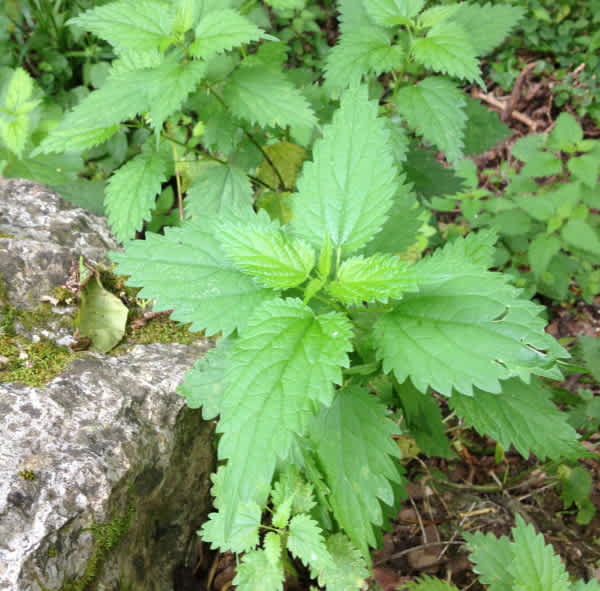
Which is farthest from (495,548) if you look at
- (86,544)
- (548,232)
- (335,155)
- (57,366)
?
(548,232)

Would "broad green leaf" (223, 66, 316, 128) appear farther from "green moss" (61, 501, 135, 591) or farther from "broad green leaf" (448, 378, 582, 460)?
"green moss" (61, 501, 135, 591)

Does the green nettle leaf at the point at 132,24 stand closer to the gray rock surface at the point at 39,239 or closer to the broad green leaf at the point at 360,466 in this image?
the gray rock surface at the point at 39,239

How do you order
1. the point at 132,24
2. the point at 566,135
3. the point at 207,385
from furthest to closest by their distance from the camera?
the point at 566,135, the point at 132,24, the point at 207,385

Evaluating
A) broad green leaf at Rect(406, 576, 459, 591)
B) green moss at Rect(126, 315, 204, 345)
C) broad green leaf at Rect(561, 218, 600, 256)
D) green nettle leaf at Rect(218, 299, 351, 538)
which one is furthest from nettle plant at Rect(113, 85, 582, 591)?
broad green leaf at Rect(561, 218, 600, 256)

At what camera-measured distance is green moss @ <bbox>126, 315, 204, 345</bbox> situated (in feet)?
7.04

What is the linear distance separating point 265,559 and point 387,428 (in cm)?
65

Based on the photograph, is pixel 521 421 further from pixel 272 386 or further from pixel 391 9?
pixel 391 9

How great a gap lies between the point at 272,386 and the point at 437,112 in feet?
4.89

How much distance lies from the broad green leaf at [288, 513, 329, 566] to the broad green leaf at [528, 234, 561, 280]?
2.34m

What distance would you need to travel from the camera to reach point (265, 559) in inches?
69.9

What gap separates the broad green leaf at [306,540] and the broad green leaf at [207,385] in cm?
47

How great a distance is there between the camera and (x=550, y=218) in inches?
136

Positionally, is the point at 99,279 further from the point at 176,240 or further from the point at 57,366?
the point at 176,240

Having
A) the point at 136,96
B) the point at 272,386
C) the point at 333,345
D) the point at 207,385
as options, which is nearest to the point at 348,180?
the point at 333,345
